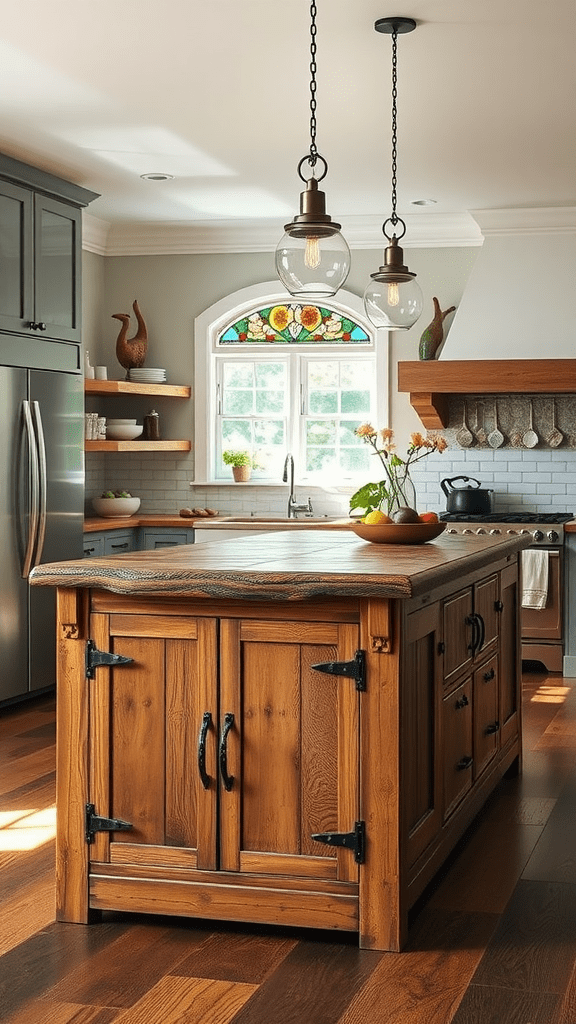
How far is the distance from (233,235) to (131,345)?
1.03m

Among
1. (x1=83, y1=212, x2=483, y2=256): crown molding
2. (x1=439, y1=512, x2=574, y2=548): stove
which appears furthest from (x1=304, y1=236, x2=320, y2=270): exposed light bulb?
(x1=83, y1=212, x2=483, y2=256): crown molding

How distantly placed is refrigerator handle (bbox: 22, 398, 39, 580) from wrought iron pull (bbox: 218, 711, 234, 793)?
324 cm

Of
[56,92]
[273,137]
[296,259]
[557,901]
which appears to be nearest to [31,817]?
[557,901]

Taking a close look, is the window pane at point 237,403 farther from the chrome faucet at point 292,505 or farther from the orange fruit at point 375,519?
the orange fruit at point 375,519

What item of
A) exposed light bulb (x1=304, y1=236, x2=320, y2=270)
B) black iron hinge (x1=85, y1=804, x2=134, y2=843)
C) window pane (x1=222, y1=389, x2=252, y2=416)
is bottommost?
black iron hinge (x1=85, y1=804, x2=134, y2=843)

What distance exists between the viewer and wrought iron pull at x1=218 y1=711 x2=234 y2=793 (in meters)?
3.20

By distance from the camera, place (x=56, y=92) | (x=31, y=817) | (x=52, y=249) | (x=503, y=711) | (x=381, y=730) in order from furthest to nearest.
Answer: (x=52, y=249) < (x=56, y=92) < (x=503, y=711) < (x=31, y=817) < (x=381, y=730)

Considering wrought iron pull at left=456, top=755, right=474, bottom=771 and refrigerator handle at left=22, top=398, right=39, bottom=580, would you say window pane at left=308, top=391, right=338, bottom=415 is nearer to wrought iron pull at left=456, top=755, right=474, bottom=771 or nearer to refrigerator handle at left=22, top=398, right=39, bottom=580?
refrigerator handle at left=22, top=398, right=39, bottom=580

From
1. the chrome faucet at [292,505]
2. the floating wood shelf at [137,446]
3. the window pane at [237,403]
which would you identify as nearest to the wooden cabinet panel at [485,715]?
the chrome faucet at [292,505]

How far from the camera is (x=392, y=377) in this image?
325 inches

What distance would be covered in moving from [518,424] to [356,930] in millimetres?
5370

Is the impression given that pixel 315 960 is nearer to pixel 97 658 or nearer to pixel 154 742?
pixel 154 742

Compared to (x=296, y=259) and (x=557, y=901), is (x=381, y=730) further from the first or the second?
(x=296, y=259)

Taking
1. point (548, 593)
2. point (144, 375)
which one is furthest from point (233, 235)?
point (548, 593)
